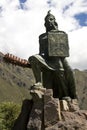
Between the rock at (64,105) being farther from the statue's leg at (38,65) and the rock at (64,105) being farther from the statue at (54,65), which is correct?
the statue's leg at (38,65)

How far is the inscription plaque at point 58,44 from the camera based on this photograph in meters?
18.6

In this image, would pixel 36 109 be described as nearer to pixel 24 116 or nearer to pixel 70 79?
pixel 24 116

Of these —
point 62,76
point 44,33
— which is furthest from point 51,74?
point 44,33

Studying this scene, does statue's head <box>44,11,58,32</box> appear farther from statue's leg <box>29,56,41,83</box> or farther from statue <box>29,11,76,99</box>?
statue's leg <box>29,56,41,83</box>

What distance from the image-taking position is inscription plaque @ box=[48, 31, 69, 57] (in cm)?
1862

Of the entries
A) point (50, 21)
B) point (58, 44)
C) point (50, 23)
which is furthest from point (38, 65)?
point (50, 21)

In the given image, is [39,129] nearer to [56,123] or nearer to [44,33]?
[56,123]

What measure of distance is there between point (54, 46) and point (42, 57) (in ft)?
2.33

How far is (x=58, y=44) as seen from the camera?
1870 cm

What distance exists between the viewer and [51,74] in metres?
18.9

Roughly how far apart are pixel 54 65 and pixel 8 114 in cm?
4073

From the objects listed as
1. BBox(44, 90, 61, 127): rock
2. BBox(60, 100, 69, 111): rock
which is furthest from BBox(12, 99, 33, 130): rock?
BBox(60, 100, 69, 111): rock

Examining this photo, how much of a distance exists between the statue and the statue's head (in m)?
0.26

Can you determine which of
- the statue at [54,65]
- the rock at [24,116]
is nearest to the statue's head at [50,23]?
the statue at [54,65]
